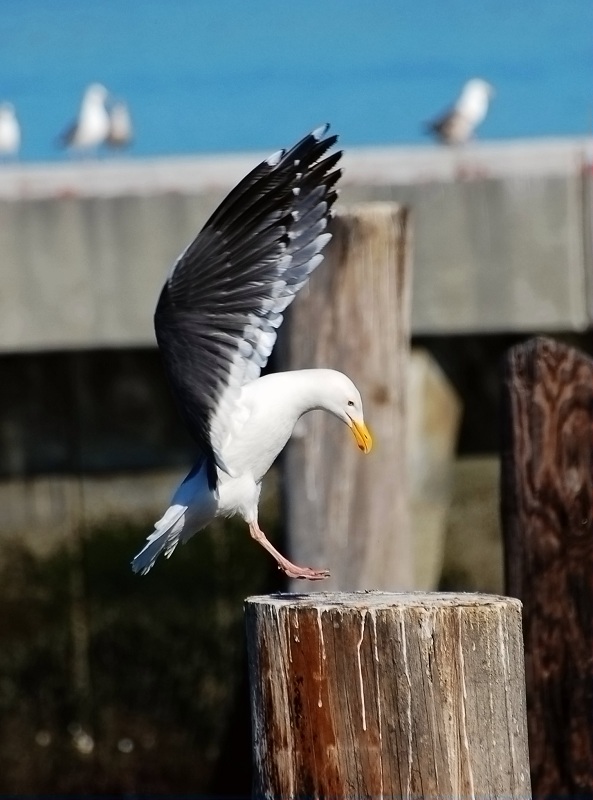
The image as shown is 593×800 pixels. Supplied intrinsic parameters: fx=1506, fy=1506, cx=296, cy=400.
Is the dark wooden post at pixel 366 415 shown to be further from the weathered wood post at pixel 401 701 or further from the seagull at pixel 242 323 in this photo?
the weathered wood post at pixel 401 701

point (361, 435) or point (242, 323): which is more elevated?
point (242, 323)

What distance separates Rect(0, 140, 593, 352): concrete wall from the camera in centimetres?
715

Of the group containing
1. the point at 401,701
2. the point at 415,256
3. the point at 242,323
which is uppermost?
the point at 415,256

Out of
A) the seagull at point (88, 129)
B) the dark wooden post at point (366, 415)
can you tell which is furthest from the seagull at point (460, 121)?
the dark wooden post at point (366, 415)

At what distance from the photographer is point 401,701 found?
3.16 metres

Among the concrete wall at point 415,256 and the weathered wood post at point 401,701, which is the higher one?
the concrete wall at point 415,256

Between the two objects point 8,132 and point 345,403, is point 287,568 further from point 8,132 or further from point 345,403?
point 8,132

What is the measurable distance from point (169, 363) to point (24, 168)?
3.84 m

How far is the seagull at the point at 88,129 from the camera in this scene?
48.9 feet

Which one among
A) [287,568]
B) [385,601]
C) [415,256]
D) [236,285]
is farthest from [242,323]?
[415,256]

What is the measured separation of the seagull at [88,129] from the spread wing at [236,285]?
1100 cm

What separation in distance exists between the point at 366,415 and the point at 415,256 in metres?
1.66

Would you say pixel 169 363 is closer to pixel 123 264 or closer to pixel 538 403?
pixel 538 403

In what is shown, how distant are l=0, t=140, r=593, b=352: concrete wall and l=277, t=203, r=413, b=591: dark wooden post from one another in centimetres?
153
